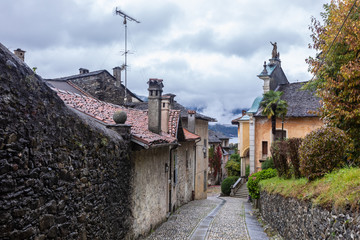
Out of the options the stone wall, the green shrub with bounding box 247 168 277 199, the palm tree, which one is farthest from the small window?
the stone wall

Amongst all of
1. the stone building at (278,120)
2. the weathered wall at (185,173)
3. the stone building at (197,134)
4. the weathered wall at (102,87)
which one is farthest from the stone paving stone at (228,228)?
the weathered wall at (102,87)

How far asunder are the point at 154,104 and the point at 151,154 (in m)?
2.63

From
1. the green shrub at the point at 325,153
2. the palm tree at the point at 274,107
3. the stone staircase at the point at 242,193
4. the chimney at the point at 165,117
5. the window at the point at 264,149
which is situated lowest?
the stone staircase at the point at 242,193

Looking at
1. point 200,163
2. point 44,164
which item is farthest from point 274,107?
point 44,164

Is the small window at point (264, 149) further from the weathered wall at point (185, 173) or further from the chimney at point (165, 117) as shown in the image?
the chimney at point (165, 117)

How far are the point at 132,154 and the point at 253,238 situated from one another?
5.23 meters

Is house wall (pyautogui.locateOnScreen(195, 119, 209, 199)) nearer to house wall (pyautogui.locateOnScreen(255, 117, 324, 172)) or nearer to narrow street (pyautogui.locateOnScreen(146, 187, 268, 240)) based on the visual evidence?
house wall (pyautogui.locateOnScreen(255, 117, 324, 172))

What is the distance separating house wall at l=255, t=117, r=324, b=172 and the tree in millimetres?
12874

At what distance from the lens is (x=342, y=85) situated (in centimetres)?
1152

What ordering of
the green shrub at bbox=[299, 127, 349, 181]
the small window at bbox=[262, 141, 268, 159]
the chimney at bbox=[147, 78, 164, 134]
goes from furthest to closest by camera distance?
the small window at bbox=[262, 141, 268, 159] → the chimney at bbox=[147, 78, 164, 134] → the green shrub at bbox=[299, 127, 349, 181]

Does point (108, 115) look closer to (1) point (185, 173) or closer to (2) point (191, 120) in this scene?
(1) point (185, 173)

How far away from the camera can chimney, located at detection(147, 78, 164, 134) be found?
13.1 m

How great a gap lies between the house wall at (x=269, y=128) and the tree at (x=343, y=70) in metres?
12.9

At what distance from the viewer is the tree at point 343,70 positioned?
11086 mm
